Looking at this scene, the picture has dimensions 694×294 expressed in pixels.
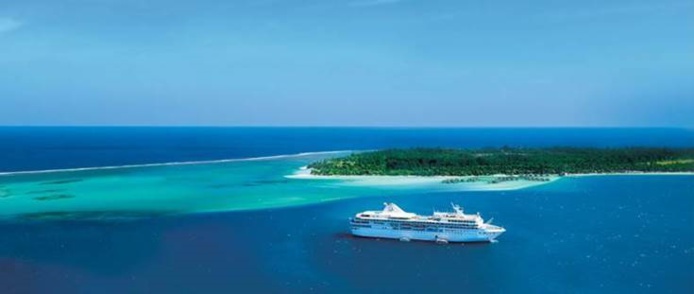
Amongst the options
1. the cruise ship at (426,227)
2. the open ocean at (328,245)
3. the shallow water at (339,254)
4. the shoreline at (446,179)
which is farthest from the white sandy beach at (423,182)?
the cruise ship at (426,227)

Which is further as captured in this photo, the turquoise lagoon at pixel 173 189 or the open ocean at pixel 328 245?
the turquoise lagoon at pixel 173 189

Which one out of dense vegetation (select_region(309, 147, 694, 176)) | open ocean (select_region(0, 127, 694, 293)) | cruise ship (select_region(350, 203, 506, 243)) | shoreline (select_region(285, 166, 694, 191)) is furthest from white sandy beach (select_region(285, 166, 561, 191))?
cruise ship (select_region(350, 203, 506, 243))

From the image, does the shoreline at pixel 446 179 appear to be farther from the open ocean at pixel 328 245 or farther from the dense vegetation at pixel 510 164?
the open ocean at pixel 328 245

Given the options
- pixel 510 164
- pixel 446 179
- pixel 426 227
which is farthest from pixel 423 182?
pixel 426 227

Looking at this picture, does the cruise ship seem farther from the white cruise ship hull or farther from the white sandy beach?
the white sandy beach

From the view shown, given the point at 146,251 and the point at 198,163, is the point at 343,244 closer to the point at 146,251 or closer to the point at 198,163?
the point at 146,251

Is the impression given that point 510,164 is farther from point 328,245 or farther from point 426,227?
point 328,245
